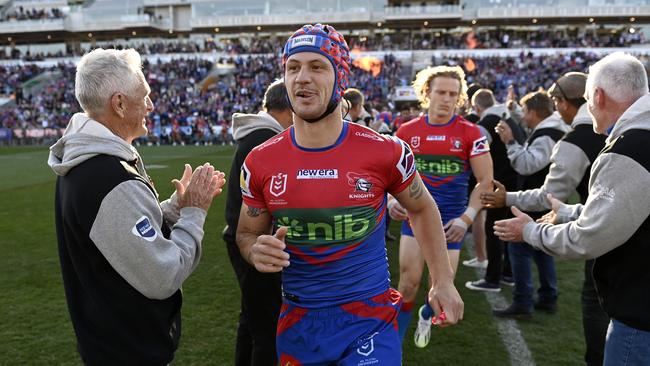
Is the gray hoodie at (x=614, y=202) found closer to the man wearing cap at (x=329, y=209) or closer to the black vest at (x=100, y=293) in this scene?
the man wearing cap at (x=329, y=209)

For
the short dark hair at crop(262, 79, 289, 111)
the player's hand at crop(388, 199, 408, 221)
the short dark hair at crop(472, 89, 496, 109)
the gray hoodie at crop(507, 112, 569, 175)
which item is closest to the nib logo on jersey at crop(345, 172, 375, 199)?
the short dark hair at crop(262, 79, 289, 111)

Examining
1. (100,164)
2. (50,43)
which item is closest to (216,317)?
(100,164)

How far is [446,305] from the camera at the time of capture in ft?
8.94

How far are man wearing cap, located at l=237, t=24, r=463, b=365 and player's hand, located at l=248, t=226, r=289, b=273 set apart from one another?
9 centimetres

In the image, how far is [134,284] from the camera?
2.38 metres

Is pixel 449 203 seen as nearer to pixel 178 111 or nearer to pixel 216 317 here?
pixel 216 317

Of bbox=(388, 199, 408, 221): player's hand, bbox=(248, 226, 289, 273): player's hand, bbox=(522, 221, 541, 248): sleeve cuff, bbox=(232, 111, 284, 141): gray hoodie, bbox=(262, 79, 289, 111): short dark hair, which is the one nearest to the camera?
bbox=(248, 226, 289, 273): player's hand

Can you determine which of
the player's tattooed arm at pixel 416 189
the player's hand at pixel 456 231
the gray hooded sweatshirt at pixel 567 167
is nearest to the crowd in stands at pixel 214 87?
the player's hand at pixel 456 231

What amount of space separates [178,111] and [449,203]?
126ft

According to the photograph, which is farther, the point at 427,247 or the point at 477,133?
the point at 477,133

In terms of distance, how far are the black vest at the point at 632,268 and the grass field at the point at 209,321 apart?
226 centimetres

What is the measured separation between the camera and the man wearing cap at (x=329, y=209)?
2.64m

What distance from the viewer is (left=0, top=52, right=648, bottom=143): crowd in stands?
38500 millimetres

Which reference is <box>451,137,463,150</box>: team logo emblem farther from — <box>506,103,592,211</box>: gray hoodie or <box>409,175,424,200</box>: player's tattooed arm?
<box>409,175,424,200</box>: player's tattooed arm
